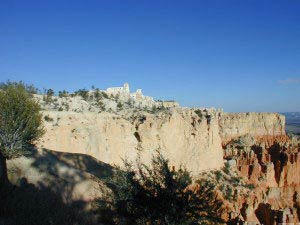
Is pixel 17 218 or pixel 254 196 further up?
pixel 17 218

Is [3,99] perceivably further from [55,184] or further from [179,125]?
[179,125]

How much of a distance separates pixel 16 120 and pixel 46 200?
6389mm

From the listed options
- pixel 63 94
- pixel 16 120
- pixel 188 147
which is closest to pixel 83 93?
pixel 63 94

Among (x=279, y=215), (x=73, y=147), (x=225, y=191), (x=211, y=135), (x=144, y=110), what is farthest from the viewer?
(x=211, y=135)

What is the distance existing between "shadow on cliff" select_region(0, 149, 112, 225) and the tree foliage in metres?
1.10

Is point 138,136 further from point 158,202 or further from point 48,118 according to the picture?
point 158,202

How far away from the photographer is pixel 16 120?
1634cm

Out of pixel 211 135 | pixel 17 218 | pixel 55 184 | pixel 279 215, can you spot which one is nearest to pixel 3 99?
pixel 55 184

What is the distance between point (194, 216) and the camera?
38.1 feet

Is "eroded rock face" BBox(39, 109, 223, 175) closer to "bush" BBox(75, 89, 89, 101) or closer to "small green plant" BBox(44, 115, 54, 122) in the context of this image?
"small green plant" BBox(44, 115, 54, 122)

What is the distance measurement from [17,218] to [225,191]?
28588 millimetres

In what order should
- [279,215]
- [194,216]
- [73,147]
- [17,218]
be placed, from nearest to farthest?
[17,218] < [194,216] < [73,147] < [279,215]

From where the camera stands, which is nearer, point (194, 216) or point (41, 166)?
point (194, 216)

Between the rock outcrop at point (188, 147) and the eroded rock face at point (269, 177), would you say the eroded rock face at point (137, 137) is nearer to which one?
the rock outcrop at point (188, 147)
